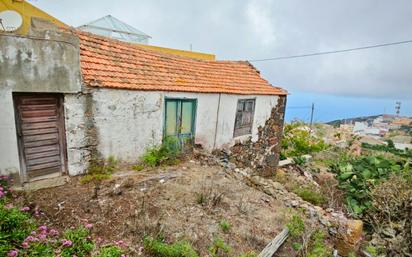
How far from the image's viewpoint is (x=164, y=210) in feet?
16.6

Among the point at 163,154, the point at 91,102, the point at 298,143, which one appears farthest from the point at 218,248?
the point at 298,143

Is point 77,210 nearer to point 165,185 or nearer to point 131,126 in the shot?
point 165,185

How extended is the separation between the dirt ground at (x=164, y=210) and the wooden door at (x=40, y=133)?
58 centimetres

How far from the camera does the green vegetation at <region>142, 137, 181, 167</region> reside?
7134mm

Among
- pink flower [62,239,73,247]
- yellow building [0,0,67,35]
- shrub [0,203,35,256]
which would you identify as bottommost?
pink flower [62,239,73,247]

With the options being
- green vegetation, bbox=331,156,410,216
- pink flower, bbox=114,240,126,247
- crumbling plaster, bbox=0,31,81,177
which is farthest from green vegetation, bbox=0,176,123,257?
green vegetation, bbox=331,156,410,216

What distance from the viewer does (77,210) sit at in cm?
471

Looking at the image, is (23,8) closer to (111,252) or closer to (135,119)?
(135,119)

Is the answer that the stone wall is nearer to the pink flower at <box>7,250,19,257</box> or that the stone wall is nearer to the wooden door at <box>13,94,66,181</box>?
the wooden door at <box>13,94,66,181</box>

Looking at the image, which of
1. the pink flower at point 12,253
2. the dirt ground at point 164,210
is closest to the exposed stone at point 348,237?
the dirt ground at point 164,210

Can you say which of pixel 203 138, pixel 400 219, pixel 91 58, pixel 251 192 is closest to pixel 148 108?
pixel 91 58

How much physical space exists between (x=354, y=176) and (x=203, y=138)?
5331mm

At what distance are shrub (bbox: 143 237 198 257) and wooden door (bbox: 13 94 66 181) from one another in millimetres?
3289

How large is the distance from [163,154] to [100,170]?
76.8 inches
